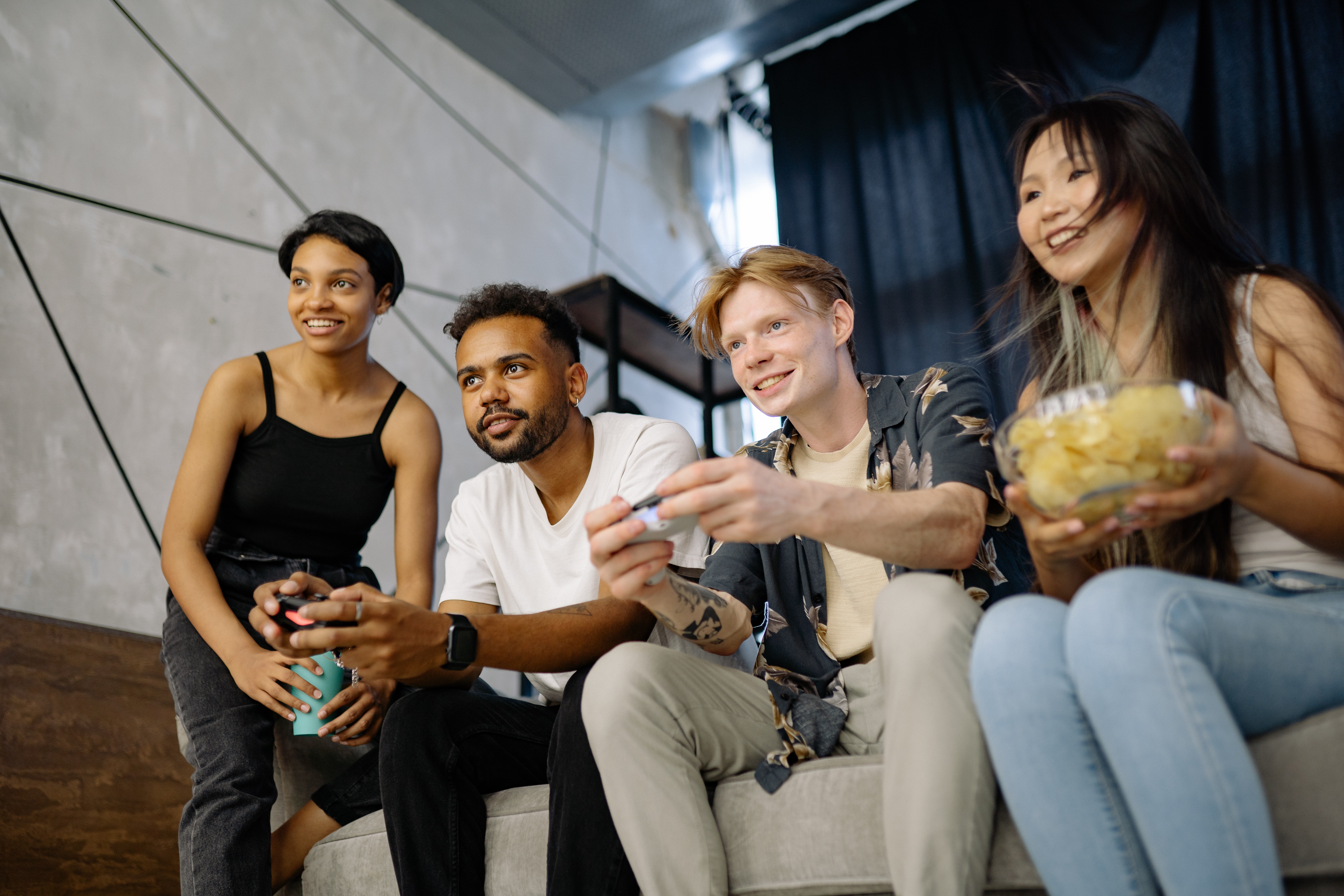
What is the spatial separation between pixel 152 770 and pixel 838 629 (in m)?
1.44

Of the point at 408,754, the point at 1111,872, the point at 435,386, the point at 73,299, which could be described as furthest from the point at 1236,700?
the point at 435,386

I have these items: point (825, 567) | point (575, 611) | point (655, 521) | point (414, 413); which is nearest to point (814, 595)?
point (825, 567)

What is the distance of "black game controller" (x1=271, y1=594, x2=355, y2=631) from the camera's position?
3.83ft

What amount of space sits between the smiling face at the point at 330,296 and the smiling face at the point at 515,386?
233mm

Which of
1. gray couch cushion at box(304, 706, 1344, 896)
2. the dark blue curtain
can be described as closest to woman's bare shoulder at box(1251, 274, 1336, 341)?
gray couch cushion at box(304, 706, 1344, 896)

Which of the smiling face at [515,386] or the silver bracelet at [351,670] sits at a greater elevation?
the smiling face at [515,386]

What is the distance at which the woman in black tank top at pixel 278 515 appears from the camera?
1.39 m

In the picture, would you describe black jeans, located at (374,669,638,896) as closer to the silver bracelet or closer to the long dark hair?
the silver bracelet

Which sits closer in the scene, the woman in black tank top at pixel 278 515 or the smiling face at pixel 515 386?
the woman in black tank top at pixel 278 515

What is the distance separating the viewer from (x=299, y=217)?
2576mm

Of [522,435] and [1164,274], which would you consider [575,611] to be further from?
[1164,274]

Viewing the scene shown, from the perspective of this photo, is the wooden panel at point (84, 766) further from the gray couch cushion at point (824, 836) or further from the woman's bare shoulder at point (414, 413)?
the woman's bare shoulder at point (414, 413)

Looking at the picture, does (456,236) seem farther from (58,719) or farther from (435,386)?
(58,719)

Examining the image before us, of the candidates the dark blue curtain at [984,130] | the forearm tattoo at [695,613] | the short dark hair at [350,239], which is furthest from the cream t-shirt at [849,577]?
the dark blue curtain at [984,130]
